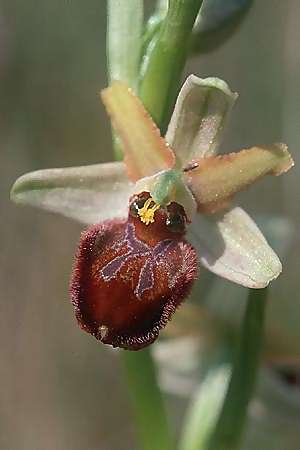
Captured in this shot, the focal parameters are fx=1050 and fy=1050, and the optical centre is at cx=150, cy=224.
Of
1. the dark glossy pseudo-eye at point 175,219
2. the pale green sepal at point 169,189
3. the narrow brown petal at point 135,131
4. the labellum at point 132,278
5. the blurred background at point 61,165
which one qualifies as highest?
the narrow brown petal at point 135,131

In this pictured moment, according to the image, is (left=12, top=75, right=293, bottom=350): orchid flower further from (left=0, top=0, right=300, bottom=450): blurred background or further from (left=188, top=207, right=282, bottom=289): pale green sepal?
(left=0, top=0, right=300, bottom=450): blurred background

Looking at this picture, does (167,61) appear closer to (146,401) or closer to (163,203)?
(163,203)

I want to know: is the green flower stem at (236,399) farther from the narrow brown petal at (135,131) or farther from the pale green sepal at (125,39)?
the pale green sepal at (125,39)

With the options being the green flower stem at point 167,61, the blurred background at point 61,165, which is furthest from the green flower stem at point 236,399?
the blurred background at point 61,165

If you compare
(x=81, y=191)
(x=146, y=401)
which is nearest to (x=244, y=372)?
(x=146, y=401)

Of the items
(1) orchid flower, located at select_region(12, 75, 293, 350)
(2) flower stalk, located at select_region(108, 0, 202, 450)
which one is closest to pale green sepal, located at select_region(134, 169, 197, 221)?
(1) orchid flower, located at select_region(12, 75, 293, 350)

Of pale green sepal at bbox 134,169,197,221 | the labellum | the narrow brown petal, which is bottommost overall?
the labellum

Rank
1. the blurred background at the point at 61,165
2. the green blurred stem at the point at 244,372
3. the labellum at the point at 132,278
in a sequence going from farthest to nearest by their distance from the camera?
the blurred background at the point at 61,165
the green blurred stem at the point at 244,372
the labellum at the point at 132,278
